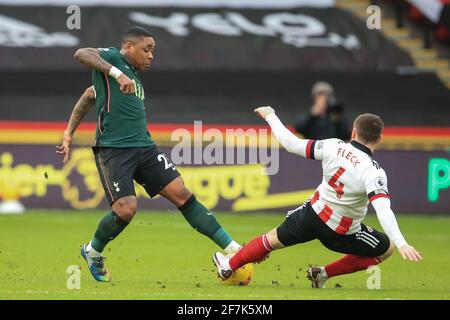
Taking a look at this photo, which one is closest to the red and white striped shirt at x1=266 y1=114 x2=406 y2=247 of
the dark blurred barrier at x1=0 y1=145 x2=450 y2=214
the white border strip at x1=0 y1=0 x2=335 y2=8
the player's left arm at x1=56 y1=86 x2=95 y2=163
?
the player's left arm at x1=56 y1=86 x2=95 y2=163

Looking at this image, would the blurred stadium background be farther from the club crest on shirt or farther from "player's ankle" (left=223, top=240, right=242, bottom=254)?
the club crest on shirt

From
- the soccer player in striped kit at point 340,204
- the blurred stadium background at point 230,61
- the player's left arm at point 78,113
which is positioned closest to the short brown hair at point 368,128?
the soccer player in striped kit at point 340,204

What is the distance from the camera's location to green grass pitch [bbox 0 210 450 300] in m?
8.45

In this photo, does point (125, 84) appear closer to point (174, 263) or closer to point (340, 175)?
point (340, 175)

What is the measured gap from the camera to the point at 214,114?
19.1 m

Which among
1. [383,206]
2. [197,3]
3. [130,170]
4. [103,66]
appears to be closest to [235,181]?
[197,3]

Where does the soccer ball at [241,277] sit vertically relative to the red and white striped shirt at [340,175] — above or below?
below

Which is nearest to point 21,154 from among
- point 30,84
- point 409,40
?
point 30,84

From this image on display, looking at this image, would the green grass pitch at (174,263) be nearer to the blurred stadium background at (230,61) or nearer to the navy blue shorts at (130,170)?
the navy blue shorts at (130,170)

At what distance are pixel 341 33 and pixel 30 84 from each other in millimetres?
5497

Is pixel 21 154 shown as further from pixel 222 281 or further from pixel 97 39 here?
pixel 222 281

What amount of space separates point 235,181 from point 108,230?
328 inches

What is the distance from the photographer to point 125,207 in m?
9.05

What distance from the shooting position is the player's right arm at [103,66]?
8688 mm
